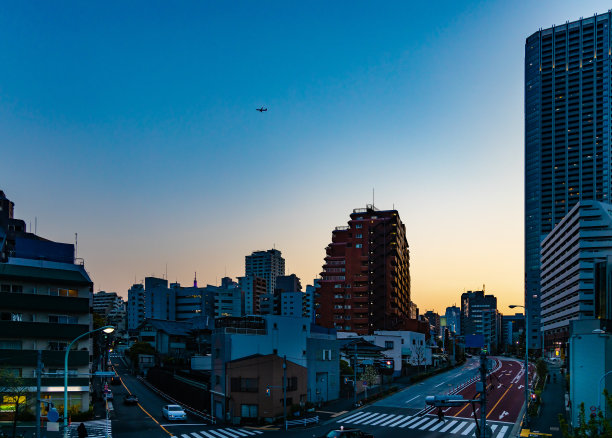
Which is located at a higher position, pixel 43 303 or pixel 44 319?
pixel 43 303

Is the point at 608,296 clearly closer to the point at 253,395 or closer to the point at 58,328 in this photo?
the point at 253,395

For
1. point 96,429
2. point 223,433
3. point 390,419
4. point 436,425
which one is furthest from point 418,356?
point 96,429

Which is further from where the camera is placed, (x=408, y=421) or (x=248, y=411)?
(x=408, y=421)

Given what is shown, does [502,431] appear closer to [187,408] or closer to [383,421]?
[383,421]

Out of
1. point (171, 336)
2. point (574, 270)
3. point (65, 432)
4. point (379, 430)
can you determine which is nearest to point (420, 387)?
point (379, 430)

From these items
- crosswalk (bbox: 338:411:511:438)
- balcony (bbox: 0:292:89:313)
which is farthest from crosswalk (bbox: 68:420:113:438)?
crosswalk (bbox: 338:411:511:438)

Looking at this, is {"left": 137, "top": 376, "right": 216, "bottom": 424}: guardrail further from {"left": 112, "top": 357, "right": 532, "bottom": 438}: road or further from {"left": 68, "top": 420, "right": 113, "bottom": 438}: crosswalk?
{"left": 68, "top": 420, "right": 113, "bottom": 438}: crosswalk
